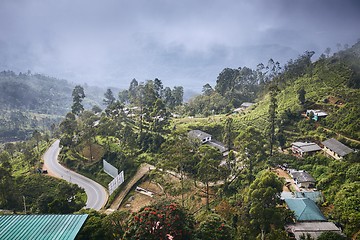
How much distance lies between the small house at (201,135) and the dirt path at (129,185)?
9383 millimetres

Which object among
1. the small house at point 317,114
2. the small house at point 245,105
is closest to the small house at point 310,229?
the small house at point 317,114

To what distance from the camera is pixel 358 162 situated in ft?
101

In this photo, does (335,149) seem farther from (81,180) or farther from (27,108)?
(27,108)

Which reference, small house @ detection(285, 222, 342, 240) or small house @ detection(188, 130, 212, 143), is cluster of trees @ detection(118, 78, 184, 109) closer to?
small house @ detection(188, 130, 212, 143)

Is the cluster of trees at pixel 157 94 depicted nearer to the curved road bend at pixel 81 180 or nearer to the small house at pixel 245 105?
the small house at pixel 245 105

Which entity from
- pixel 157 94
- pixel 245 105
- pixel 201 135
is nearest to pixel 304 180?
pixel 201 135

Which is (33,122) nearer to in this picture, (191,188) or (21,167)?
(21,167)

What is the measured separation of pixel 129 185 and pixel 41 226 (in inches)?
829

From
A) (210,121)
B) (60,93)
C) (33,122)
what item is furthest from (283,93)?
(60,93)

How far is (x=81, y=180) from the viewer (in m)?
43.0

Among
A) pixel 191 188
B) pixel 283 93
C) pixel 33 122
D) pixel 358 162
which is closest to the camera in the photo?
pixel 358 162

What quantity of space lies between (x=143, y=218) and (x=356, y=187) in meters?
19.7

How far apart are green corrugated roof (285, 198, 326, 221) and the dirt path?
65.2 ft

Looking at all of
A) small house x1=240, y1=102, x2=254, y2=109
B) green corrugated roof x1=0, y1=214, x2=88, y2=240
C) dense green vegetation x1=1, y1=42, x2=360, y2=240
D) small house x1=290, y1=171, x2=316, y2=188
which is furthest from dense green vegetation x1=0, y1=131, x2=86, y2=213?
small house x1=240, y1=102, x2=254, y2=109
